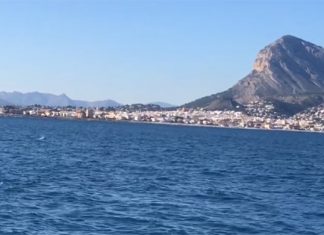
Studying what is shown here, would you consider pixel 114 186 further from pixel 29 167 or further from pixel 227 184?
pixel 29 167

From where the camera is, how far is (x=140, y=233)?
3319 centimetres

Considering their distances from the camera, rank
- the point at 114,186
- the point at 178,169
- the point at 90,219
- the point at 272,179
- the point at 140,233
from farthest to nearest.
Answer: the point at 178,169
the point at 272,179
the point at 114,186
the point at 90,219
the point at 140,233

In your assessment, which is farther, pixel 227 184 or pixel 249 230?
pixel 227 184

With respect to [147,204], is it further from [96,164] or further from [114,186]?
[96,164]

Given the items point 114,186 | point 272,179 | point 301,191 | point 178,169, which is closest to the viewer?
point 114,186

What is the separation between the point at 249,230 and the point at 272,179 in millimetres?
27729

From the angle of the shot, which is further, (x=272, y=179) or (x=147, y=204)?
(x=272, y=179)

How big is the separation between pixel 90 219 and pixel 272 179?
96.4 ft

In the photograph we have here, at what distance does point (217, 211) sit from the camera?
39.6 metres

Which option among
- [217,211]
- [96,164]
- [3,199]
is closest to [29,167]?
[96,164]

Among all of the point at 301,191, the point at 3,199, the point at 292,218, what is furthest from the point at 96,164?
the point at 292,218

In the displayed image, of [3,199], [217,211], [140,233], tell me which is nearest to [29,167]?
[3,199]

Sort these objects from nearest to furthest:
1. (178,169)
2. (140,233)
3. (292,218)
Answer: (140,233) < (292,218) < (178,169)

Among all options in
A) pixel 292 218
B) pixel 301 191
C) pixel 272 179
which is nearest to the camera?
pixel 292 218
